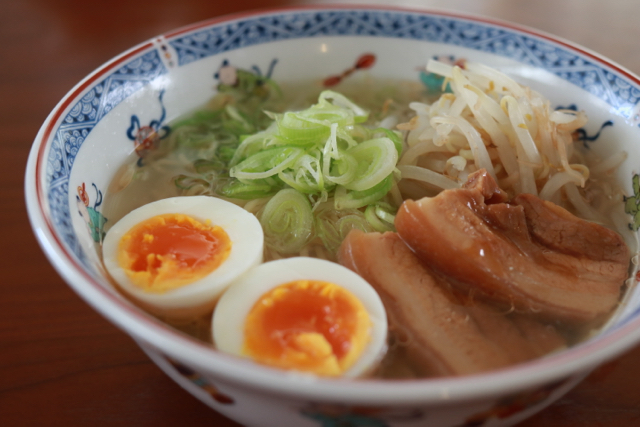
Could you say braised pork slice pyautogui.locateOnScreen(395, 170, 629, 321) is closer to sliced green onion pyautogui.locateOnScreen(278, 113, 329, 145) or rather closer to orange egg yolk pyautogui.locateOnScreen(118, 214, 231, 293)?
sliced green onion pyautogui.locateOnScreen(278, 113, 329, 145)

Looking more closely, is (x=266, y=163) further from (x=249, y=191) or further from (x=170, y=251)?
(x=170, y=251)

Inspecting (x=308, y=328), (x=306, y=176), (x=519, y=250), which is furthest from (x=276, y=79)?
(x=308, y=328)

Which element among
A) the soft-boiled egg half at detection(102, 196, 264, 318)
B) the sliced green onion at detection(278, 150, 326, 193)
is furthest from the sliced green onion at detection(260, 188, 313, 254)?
the soft-boiled egg half at detection(102, 196, 264, 318)

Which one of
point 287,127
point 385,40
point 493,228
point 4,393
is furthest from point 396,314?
point 385,40

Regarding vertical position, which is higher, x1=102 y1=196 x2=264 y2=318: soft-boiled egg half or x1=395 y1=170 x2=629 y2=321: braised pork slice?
x1=102 y1=196 x2=264 y2=318: soft-boiled egg half

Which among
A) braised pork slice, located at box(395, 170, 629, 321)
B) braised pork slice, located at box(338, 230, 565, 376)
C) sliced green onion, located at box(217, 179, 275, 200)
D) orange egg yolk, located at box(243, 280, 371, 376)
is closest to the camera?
orange egg yolk, located at box(243, 280, 371, 376)

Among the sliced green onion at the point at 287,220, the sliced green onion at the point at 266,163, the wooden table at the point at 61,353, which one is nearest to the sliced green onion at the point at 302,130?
the sliced green onion at the point at 266,163
